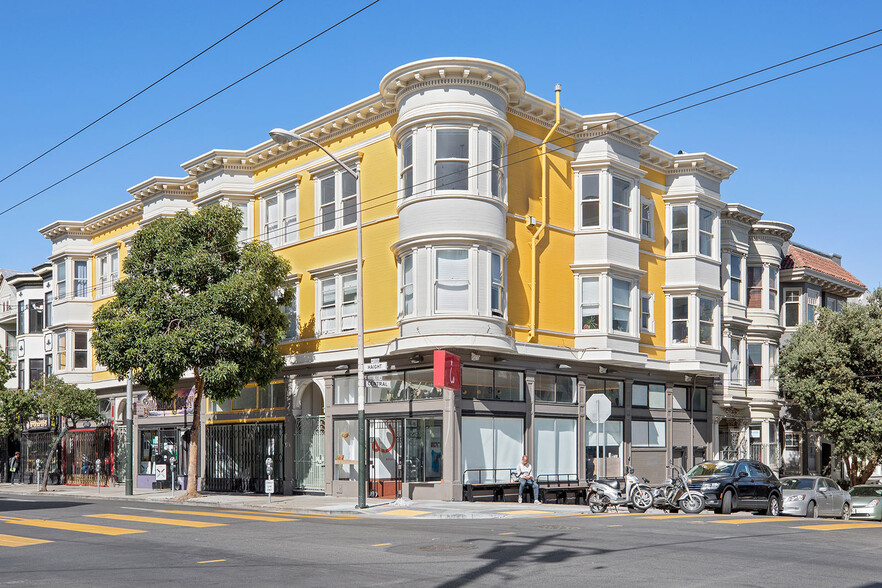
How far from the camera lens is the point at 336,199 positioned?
3219 centimetres

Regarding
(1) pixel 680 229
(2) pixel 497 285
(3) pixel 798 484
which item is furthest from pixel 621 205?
(3) pixel 798 484

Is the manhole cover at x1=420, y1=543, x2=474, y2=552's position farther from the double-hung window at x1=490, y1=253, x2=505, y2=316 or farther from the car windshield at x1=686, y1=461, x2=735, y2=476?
the double-hung window at x1=490, y1=253, x2=505, y2=316

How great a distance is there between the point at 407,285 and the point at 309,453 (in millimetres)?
7886

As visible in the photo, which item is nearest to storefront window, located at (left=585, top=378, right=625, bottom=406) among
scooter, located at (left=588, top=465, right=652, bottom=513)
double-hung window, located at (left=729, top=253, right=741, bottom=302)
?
scooter, located at (left=588, top=465, right=652, bottom=513)

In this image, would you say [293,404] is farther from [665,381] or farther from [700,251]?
[700,251]

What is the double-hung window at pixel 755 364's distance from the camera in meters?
42.5

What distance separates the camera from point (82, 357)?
1837 inches

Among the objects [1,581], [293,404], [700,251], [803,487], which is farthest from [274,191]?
[1,581]

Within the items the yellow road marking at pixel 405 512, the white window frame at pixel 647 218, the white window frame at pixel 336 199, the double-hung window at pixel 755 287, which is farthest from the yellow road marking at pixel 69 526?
the double-hung window at pixel 755 287

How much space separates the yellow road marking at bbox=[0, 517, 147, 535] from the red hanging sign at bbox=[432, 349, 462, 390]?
1032 cm

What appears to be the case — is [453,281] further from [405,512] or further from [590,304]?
[405,512]

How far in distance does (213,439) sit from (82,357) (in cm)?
1344

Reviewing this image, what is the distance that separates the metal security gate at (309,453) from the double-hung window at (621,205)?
1241 centimetres

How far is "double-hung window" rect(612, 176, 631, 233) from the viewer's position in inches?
1300
